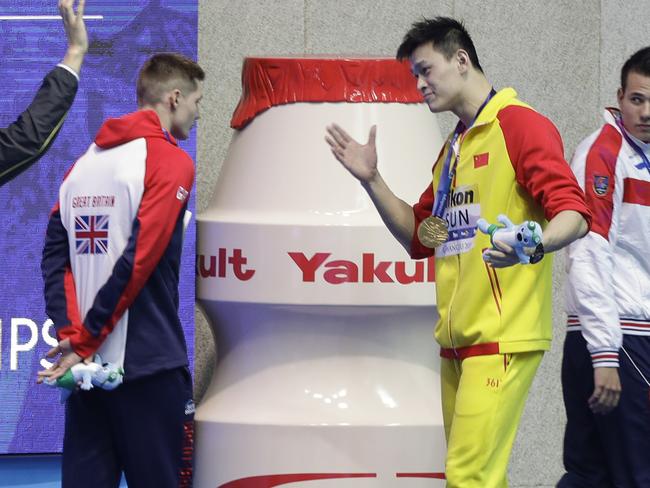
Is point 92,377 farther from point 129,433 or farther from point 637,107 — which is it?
point 637,107

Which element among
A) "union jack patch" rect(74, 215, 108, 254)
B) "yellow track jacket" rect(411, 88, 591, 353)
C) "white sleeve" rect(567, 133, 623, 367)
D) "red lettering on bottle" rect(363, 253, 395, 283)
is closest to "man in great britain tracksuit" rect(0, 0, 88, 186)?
"union jack patch" rect(74, 215, 108, 254)

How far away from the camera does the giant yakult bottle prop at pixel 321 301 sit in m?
4.81

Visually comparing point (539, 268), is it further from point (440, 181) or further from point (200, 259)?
point (200, 259)

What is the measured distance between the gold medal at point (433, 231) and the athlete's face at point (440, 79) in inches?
12.0

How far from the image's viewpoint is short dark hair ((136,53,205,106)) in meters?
4.56

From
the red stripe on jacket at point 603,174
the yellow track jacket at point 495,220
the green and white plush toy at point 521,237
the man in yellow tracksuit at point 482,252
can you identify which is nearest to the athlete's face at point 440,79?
the man in yellow tracksuit at point 482,252

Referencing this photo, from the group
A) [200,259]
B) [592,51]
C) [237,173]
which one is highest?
[592,51]

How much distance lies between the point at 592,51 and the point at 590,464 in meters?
2.16

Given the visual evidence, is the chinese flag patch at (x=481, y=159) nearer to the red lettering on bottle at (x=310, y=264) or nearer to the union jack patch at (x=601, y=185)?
the union jack patch at (x=601, y=185)

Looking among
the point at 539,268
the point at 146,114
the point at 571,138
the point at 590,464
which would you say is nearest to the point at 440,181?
the point at 539,268

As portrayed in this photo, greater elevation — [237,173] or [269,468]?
[237,173]

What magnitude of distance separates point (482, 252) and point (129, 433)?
4.10 ft

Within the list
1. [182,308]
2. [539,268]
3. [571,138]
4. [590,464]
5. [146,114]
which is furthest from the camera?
[571,138]

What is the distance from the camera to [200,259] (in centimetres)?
516
